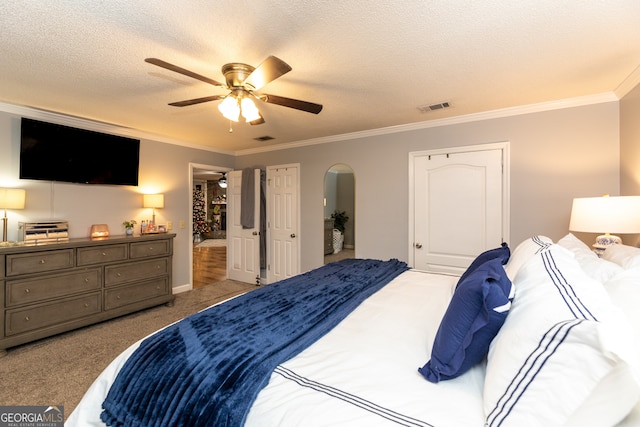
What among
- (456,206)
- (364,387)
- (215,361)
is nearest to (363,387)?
(364,387)

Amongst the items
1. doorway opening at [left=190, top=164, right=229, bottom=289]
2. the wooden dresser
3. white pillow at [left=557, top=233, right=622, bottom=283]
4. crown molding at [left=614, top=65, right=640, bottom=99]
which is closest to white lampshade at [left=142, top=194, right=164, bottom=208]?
the wooden dresser

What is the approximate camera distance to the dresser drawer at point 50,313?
8.54ft

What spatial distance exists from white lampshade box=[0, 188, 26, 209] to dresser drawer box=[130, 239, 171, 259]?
1.07 m

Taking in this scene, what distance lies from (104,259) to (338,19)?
343 centimetres

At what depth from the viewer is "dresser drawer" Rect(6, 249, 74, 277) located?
259 centimetres

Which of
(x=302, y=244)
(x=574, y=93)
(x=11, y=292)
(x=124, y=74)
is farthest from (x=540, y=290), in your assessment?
(x=11, y=292)

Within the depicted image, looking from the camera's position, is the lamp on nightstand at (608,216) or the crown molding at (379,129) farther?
the crown molding at (379,129)

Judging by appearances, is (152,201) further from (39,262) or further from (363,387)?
(363,387)

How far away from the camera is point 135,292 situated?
346 cm

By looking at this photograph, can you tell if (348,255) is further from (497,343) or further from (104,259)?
(497,343)

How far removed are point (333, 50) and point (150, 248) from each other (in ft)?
10.6

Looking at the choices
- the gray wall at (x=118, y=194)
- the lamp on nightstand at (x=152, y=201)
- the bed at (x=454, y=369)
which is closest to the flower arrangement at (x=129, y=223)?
the gray wall at (x=118, y=194)

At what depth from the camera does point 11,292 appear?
102 inches

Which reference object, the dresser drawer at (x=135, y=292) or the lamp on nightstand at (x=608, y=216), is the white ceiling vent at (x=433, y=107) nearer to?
the lamp on nightstand at (x=608, y=216)
